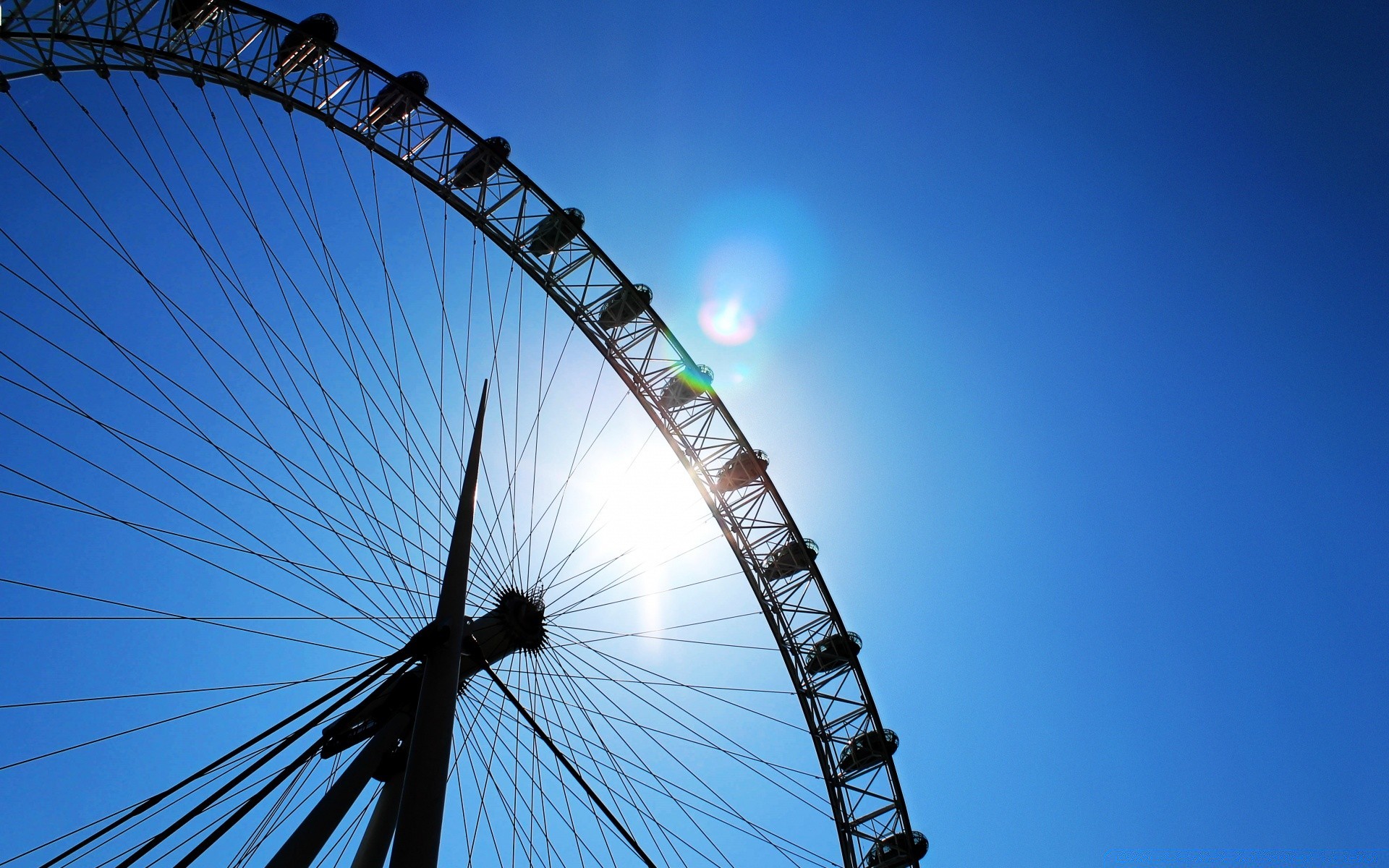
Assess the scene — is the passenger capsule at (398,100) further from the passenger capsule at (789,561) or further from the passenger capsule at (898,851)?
the passenger capsule at (898,851)

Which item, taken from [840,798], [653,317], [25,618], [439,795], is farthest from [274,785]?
[840,798]

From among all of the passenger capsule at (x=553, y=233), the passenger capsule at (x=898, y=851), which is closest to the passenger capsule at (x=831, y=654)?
the passenger capsule at (x=898, y=851)

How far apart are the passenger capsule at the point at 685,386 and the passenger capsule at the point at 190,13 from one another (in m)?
14.4

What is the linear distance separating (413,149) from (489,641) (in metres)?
14.5

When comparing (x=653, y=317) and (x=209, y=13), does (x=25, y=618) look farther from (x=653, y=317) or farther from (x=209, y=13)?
(x=653, y=317)

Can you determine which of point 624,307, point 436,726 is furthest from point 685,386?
point 436,726

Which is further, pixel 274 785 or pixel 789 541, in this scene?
pixel 789 541

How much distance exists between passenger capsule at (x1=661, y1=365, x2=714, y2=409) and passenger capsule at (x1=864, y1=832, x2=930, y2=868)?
13.9 meters

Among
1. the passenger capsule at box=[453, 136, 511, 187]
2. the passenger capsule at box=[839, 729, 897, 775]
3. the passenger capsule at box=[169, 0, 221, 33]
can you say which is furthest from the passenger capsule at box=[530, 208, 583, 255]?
the passenger capsule at box=[839, 729, 897, 775]

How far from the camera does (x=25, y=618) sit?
10.1 m

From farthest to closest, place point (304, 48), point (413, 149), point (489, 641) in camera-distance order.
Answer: point (413, 149) < point (304, 48) < point (489, 641)

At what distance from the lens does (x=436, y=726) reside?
10359 millimetres

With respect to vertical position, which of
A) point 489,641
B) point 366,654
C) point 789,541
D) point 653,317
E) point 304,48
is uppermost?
point 304,48

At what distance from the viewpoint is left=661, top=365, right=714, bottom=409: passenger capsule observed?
25.1 m
